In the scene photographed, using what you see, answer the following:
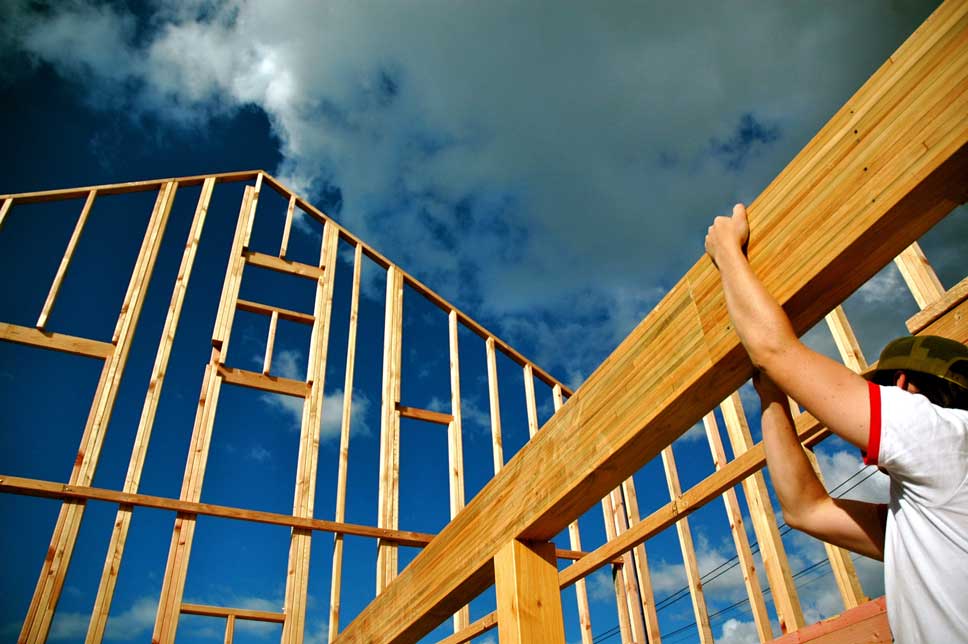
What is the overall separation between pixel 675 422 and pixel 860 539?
336mm

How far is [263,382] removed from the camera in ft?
20.3

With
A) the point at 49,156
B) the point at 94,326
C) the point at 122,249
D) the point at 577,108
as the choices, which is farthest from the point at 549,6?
the point at 49,156

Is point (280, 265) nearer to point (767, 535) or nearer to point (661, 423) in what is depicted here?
point (767, 535)

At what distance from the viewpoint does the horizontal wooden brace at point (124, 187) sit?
231 inches

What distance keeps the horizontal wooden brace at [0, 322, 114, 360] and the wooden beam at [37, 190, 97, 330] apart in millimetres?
88

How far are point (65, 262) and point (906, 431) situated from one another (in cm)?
651

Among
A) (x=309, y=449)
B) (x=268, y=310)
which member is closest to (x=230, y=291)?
(x=268, y=310)

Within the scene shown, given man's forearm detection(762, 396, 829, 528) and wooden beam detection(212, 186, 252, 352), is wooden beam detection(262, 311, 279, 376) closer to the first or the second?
wooden beam detection(212, 186, 252, 352)

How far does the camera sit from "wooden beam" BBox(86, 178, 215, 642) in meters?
4.59

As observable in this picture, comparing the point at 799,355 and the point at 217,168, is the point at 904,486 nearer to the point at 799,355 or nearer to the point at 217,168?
the point at 799,355

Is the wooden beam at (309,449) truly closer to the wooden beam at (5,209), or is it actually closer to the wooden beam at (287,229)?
the wooden beam at (287,229)

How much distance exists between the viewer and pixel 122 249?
22.3ft

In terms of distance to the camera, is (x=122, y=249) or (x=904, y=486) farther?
(x=122, y=249)

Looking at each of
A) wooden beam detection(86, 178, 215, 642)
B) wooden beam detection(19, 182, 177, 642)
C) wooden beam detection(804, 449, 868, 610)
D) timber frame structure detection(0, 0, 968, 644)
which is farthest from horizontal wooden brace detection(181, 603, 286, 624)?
wooden beam detection(804, 449, 868, 610)
